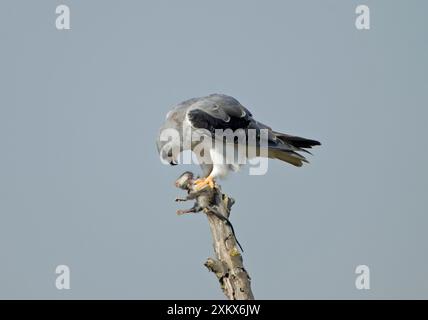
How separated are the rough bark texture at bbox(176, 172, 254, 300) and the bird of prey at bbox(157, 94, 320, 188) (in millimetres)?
1355

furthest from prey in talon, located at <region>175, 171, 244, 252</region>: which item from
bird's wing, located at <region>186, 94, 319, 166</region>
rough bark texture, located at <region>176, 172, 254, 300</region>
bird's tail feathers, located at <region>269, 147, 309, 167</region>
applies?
bird's tail feathers, located at <region>269, 147, 309, 167</region>

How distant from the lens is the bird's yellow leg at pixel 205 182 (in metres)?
9.08

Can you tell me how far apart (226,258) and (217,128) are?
251 centimetres

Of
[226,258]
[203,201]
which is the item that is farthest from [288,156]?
[226,258]

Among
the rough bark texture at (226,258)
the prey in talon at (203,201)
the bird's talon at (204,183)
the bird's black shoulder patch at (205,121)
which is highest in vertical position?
the bird's black shoulder patch at (205,121)

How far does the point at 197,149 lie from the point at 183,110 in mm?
534

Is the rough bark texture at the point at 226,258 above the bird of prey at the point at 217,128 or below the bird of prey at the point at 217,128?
below

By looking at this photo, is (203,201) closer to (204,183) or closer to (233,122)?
(204,183)

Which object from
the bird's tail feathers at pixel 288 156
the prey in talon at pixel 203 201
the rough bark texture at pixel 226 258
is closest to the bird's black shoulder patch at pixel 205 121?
the bird's tail feathers at pixel 288 156

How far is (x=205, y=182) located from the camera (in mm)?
9289

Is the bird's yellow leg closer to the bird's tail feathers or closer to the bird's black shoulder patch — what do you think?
the bird's black shoulder patch

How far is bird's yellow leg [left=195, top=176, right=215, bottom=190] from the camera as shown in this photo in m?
9.08

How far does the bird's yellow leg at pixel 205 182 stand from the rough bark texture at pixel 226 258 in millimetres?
436

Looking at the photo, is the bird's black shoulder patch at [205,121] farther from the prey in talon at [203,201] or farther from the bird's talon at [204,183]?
the prey in talon at [203,201]
